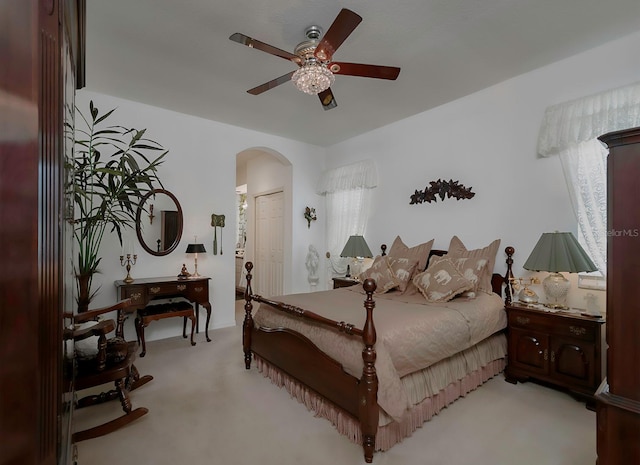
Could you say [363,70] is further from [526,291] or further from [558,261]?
[526,291]

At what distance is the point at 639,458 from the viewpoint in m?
0.94

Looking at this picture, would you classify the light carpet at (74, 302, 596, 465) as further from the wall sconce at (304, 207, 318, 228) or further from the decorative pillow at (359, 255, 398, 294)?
the wall sconce at (304, 207, 318, 228)

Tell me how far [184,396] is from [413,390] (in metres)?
1.78

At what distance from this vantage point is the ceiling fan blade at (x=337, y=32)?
169cm

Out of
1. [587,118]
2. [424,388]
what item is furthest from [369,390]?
[587,118]

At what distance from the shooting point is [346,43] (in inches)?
98.1

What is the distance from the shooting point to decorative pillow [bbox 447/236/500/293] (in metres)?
2.98

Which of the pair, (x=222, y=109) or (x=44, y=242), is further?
(x=222, y=109)

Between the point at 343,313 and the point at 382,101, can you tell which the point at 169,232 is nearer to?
the point at 343,313

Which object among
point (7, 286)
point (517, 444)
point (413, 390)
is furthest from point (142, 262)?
point (517, 444)

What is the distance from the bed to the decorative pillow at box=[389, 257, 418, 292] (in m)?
0.22

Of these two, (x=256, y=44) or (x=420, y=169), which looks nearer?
(x=256, y=44)

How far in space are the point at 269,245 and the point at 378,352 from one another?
4382mm

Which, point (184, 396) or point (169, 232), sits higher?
point (169, 232)
